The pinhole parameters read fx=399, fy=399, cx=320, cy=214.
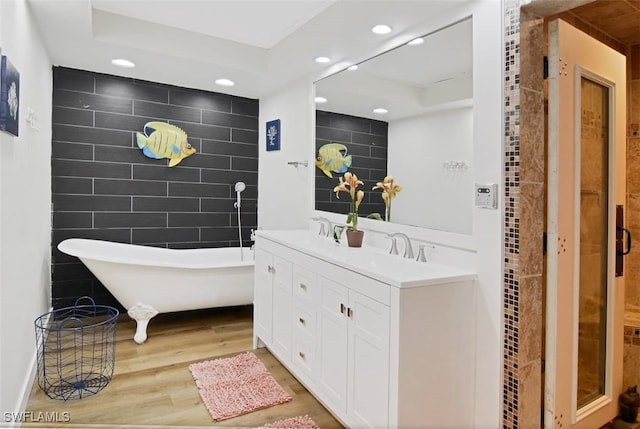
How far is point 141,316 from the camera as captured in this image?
3.29 meters

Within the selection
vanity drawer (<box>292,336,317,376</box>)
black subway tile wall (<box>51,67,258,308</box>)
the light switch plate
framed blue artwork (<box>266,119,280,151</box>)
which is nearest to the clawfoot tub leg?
black subway tile wall (<box>51,67,258,308</box>)

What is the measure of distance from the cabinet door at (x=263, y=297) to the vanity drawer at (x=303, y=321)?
1.40ft

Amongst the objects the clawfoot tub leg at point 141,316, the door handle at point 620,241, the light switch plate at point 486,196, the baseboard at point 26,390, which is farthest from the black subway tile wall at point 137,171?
the door handle at point 620,241

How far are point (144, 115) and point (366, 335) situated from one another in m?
3.32

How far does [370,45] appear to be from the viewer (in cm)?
278

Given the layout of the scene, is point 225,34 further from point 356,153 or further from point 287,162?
point 356,153

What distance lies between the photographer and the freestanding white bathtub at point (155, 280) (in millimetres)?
3184

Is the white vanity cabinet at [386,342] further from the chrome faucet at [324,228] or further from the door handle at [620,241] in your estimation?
the door handle at [620,241]

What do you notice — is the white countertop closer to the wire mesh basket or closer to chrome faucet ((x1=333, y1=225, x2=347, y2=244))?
chrome faucet ((x1=333, y1=225, x2=347, y2=244))

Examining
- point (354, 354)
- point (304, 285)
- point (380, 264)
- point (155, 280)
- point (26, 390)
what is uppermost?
point (380, 264)

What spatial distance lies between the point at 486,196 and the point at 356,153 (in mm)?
1296

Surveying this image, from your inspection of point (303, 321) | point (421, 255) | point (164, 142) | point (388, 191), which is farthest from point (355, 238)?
point (164, 142)

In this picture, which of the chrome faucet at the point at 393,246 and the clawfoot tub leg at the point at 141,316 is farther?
the clawfoot tub leg at the point at 141,316

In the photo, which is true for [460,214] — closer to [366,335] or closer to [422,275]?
[422,275]
